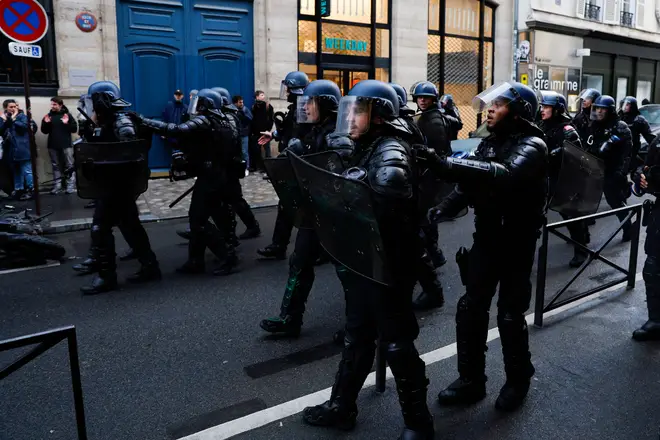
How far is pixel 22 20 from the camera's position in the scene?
27.8ft

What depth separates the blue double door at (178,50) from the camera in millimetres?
12695

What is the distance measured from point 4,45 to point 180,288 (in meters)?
8.15

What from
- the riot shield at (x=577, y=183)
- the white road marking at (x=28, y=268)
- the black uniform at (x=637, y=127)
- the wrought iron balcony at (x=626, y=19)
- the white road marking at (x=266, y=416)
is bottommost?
the white road marking at (x=266, y=416)

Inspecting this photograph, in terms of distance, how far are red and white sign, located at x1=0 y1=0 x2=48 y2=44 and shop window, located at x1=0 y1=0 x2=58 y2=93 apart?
323 centimetres

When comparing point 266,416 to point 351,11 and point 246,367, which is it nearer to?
point 246,367

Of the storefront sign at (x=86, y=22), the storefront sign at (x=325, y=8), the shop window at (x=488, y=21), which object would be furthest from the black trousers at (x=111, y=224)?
the shop window at (x=488, y=21)

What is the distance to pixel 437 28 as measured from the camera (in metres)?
17.8

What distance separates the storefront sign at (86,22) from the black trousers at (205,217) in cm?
740

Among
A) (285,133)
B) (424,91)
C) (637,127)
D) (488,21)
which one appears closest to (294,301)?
(285,133)

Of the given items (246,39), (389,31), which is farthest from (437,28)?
(246,39)

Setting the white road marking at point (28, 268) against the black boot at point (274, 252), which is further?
the black boot at point (274, 252)

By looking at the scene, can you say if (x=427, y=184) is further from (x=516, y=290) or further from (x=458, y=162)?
(x=458, y=162)

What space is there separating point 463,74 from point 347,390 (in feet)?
56.0

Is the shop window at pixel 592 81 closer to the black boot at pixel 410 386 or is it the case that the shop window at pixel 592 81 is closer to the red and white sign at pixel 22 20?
the red and white sign at pixel 22 20
